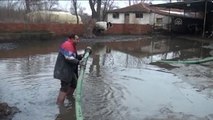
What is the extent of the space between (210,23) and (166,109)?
3423 centimetres

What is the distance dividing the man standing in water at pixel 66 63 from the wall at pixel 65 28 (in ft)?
69.4

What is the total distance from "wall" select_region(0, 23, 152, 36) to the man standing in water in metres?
21.2

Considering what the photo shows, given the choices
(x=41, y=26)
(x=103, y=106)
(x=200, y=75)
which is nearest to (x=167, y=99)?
(x=103, y=106)

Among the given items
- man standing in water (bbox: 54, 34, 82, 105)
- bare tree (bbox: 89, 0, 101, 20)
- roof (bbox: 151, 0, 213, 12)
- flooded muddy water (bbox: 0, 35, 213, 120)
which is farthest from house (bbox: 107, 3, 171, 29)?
man standing in water (bbox: 54, 34, 82, 105)

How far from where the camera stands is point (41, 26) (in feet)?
103

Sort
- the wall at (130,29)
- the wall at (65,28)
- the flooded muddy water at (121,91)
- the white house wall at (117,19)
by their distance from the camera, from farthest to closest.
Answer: the white house wall at (117,19) < the wall at (130,29) < the wall at (65,28) < the flooded muddy water at (121,91)

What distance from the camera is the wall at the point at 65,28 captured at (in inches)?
1151

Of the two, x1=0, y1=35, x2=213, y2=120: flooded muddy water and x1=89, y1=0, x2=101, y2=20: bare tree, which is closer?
x1=0, y1=35, x2=213, y2=120: flooded muddy water

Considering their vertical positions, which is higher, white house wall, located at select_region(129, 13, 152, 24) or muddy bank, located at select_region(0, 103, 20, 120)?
white house wall, located at select_region(129, 13, 152, 24)

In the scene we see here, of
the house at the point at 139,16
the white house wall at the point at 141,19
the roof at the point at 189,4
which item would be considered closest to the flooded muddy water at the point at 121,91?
the roof at the point at 189,4

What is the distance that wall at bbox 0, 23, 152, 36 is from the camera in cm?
2923

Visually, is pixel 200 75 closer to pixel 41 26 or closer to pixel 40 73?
pixel 40 73

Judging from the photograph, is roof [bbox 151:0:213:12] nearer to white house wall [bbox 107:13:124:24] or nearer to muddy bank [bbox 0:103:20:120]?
white house wall [bbox 107:13:124:24]

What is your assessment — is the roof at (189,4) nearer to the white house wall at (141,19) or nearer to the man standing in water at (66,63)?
the white house wall at (141,19)
